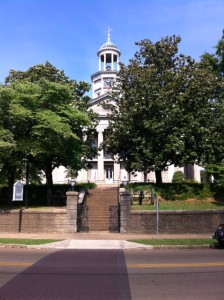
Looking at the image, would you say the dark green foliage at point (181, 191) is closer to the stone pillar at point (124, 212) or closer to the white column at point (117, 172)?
the stone pillar at point (124, 212)

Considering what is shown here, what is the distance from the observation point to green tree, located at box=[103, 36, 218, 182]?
30.2 metres

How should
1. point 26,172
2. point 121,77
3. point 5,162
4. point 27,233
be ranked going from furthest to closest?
point 121,77 < point 26,172 < point 5,162 < point 27,233

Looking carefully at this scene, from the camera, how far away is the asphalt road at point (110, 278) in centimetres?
764

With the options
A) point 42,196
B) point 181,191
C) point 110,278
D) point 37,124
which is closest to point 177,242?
point 110,278

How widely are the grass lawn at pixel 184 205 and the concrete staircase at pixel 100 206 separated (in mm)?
1874

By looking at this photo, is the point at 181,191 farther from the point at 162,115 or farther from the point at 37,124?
the point at 37,124

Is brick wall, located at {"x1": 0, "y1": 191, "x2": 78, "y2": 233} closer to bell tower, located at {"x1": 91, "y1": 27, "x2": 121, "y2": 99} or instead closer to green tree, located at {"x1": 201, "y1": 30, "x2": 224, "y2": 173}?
green tree, located at {"x1": 201, "y1": 30, "x2": 224, "y2": 173}

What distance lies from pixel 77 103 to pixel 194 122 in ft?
33.9

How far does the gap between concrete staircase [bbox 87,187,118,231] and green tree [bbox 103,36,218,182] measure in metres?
3.02

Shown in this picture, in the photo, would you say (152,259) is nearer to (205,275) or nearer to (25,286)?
(205,275)

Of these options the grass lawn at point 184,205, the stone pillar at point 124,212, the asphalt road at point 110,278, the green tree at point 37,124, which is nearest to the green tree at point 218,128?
the grass lawn at point 184,205

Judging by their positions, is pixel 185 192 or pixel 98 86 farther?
pixel 98 86

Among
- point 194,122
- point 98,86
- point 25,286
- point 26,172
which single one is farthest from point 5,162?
point 98,86

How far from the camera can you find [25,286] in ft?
27.2
